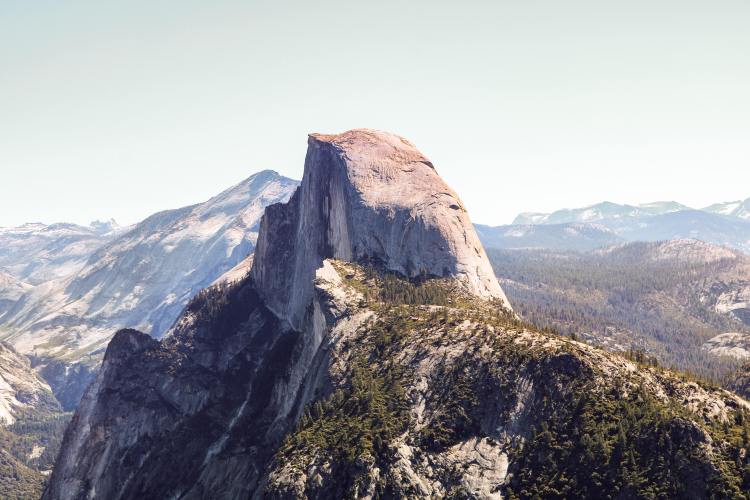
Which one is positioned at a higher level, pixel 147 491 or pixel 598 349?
pixel 598 349

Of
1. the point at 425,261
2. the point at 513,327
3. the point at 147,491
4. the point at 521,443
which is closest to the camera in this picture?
the point at 521,443

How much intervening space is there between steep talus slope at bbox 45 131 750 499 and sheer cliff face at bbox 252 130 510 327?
0.56 metres

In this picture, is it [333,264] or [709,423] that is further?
[333,264]

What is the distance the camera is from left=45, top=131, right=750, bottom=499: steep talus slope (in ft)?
263

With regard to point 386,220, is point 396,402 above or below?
below

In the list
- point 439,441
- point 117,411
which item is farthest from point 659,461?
point 117,411

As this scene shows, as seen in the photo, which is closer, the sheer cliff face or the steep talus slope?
the steep talus slope

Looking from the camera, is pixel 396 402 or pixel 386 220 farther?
pixel 386 220

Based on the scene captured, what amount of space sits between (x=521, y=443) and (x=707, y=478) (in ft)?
71.2

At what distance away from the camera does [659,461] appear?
249ft

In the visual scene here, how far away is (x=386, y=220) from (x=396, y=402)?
7167cm

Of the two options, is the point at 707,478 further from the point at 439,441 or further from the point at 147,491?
the point at 147,491

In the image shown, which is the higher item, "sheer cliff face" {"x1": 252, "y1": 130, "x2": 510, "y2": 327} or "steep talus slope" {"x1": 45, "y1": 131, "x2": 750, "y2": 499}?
"sheer cliff face" {"x1": 252, "y1": 130, "x2": 510, "y2": 327}

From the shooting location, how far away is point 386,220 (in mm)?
167125
